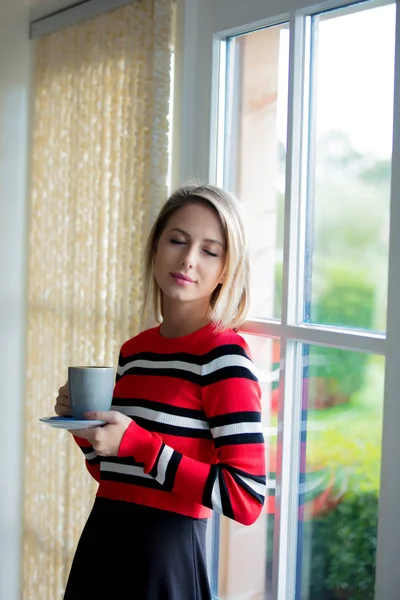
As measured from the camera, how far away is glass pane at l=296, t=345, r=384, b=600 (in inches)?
50.4

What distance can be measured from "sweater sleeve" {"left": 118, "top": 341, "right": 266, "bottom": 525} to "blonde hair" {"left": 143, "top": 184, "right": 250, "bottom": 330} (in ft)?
0.49

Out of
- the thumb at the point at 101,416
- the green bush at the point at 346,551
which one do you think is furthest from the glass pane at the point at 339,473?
the thumb at the point at 101,416

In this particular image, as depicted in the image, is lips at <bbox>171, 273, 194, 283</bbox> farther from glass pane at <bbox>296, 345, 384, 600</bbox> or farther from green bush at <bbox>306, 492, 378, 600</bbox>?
green bush at <bbox>306, 492, 378, 600</bbox>

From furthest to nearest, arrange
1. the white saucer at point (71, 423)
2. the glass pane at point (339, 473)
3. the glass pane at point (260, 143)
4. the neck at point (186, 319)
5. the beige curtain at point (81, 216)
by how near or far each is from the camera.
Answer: the beige curtain at point (81, 216) → the glass pane at point (260, 143) → the neck at point (186, 319) → the glass pane at point (339, 473) → the white saucer at point (71, 423)

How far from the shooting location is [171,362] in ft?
4.41

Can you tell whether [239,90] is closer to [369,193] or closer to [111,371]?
[369,193]

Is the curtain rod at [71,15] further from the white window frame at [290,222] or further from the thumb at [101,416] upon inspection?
the thumb at [101,416]

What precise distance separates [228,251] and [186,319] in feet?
0.49

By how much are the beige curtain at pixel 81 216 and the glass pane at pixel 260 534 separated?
1.25 ft

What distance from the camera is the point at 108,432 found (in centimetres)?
121

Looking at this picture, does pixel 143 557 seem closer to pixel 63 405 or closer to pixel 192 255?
pixel 63 405

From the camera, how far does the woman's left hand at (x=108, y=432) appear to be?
1206 mm

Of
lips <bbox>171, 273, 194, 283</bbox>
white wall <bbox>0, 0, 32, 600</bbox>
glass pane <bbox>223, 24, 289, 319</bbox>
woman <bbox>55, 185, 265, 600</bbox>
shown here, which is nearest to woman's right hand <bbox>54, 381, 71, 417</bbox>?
woman <bbox>55, 185, 265, 600</bbox>

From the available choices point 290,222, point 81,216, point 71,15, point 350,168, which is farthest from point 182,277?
point 71,15
